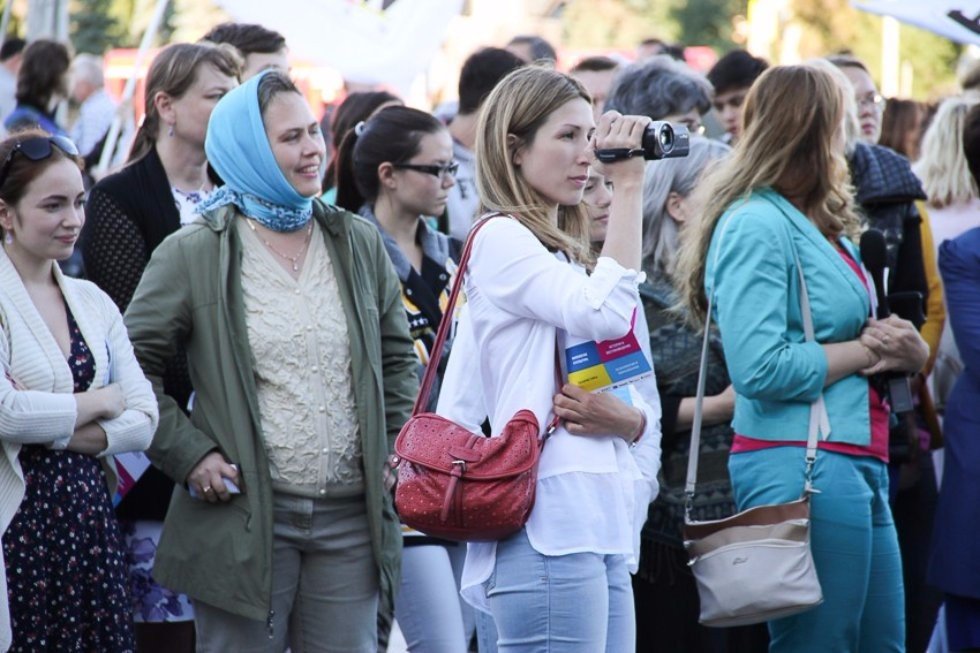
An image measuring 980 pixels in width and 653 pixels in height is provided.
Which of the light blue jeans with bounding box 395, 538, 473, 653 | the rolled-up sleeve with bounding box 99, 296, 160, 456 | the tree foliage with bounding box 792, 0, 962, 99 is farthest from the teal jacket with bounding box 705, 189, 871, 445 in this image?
the tree foliage with bounding box 792, 0, 962, 99

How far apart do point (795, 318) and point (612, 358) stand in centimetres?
105

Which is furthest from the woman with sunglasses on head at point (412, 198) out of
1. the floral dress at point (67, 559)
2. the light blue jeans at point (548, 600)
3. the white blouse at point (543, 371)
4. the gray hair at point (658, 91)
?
the light blue jeans at point (548, 600)

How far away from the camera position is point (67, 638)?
4457 millimetres

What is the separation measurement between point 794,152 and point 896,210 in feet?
4.63

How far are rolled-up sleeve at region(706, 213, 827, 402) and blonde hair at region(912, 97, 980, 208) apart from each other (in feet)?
9.35

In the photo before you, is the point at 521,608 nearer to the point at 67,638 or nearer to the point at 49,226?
the point at 67,638

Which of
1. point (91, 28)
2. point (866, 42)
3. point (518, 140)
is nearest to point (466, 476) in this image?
point (518, 140)

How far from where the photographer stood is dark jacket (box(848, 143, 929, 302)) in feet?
20.2

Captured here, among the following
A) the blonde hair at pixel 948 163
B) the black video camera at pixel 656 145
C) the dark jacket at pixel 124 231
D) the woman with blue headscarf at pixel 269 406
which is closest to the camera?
the black video camera at pixel 656 145

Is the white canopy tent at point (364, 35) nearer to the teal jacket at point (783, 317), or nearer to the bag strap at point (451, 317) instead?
the teal jacket at point (783, 317)

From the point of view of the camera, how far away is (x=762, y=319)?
4770mm

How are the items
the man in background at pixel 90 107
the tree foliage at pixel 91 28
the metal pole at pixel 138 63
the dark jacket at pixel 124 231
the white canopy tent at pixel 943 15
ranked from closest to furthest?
the dark jacket at pixel 124 231, the white canopy tent at pixel 943 15, the metal pole at pixel 138 63, the man in background at pixel 90 107, the tree foliage at pixel 91 28

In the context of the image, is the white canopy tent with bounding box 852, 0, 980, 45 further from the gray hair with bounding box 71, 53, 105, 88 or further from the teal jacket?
the gray hair with bounding box 71, 53, 105, 88

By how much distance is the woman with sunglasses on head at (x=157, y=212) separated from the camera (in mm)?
5188
